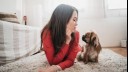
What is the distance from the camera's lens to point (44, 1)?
2.80 meters

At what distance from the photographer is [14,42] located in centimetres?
145

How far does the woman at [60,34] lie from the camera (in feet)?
3.63

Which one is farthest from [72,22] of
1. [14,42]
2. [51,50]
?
[14,42]

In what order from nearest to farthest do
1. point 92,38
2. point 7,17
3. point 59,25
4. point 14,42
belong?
1. point 59,25
2. point 92,38
3. point 14,42
4. point 7,17

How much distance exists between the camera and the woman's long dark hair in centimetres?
110

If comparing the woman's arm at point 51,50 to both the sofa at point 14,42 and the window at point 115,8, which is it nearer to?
the sofa at point 14,42

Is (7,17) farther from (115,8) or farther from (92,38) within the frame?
(115,8)

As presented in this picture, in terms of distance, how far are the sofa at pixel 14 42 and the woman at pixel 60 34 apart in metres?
0.35

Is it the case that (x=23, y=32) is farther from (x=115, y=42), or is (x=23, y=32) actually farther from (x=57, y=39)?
(x=115, y=42)

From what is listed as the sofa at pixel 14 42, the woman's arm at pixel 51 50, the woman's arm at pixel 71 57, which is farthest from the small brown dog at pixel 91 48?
the sofa at pixel 14 42

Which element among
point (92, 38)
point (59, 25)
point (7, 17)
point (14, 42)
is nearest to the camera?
point (59, 25)

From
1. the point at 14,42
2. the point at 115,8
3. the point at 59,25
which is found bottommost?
the point at 14,42

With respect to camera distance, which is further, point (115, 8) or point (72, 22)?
point (115, 8)

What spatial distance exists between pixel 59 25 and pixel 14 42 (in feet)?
1.78
